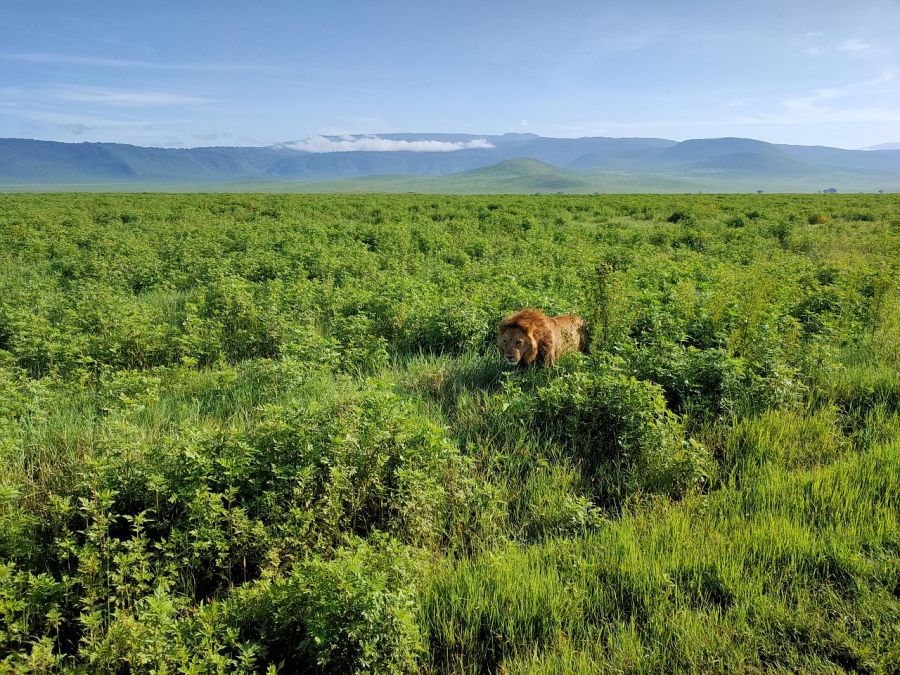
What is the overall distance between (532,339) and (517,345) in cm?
20

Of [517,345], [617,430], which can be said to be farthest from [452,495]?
[517,345]

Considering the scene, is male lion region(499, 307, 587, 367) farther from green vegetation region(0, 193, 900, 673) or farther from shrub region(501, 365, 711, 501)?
shrub region(501, 365, 711, 501)

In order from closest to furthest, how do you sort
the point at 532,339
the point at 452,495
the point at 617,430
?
the point at 452,495, the point at 617,430, the point at 532,339

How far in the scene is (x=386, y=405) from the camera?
414 cm

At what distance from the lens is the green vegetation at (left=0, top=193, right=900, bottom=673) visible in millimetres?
2713

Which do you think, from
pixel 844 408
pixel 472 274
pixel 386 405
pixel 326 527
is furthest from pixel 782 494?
pixel 472 274

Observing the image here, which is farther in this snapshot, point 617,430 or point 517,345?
point 517,345

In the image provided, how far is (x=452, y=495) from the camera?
12.9 ft

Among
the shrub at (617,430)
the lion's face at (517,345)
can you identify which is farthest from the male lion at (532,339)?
the shrub at (617,430)

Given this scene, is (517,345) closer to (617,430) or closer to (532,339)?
(532,339)

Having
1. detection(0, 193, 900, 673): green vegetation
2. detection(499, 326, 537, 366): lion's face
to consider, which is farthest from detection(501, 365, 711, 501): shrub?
detection(499, 326, 537, 366): lion's face

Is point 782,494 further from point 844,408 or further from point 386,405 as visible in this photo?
point 386,405

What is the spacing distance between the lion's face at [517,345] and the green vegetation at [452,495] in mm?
244

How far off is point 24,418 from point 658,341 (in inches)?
278
